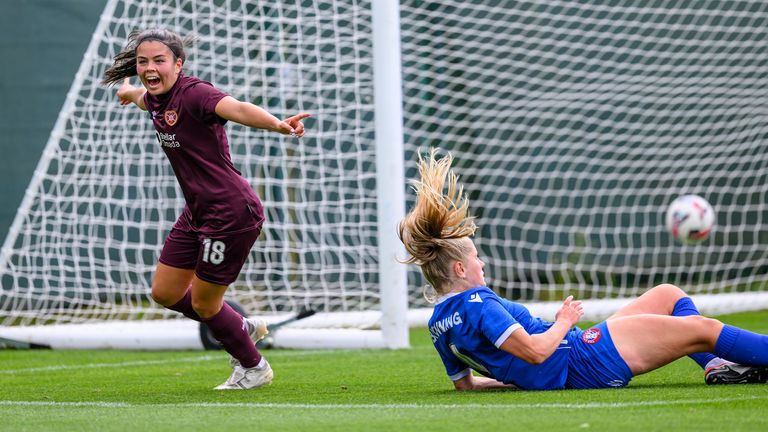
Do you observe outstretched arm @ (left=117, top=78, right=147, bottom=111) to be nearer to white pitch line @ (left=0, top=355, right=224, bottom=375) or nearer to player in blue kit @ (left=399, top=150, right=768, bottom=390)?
player in blue kit @ (left=399, top=150, right=768, bottom=390)

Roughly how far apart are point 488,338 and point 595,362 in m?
0.47

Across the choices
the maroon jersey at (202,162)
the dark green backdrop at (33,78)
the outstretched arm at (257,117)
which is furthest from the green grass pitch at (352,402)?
the dark green backdrop at (33,78)

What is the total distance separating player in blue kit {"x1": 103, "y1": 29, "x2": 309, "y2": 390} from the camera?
542cm

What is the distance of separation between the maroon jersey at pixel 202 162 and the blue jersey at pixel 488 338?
119 cm

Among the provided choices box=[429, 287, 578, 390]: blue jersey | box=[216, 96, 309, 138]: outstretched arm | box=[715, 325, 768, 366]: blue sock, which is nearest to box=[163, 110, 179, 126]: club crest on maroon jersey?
box=[216, 96, 309, 138]: outstretched arm

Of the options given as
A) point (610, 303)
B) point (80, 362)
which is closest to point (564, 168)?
point (610, 303)

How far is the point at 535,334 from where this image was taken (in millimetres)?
4609

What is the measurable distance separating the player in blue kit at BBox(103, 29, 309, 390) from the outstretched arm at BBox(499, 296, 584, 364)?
152cm

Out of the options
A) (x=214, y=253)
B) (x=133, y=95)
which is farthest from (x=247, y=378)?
(x=133, y=95)

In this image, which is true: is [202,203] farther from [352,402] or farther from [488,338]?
[488,338]

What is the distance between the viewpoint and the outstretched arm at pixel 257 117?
4906mm

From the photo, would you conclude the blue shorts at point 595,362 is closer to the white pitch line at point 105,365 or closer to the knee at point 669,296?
the knee at point 669,296

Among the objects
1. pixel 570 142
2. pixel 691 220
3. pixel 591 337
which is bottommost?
pixel 591 337

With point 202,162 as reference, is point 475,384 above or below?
below
